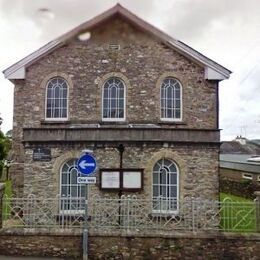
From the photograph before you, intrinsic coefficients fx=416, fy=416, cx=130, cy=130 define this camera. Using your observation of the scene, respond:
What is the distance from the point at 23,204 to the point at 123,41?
1153cm

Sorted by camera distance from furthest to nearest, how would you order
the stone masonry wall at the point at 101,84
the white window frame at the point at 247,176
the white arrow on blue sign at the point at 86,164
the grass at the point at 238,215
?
the white window frame at the point at 247,176 → the stone masonry wall at the point at 101,84 → the grass at the point at 238,215 → the white arrow on blue sign at the point at 86,164

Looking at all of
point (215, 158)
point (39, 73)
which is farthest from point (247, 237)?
point (39, 73)

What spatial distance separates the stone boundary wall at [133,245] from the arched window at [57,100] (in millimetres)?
6282

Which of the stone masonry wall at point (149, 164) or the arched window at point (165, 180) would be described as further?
the arched window at point (165, 180)

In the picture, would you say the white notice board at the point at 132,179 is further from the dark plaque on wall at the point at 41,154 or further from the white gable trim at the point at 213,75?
the white gable trim at the point at 213,75

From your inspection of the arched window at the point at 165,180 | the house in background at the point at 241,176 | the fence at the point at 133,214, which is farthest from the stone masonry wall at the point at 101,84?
the house in background at the point at 241,176

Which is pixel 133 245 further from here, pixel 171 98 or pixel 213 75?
pixel 213 75

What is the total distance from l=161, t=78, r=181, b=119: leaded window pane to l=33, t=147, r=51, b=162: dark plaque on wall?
4.80m

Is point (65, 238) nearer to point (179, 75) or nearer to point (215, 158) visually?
point (215, 158)

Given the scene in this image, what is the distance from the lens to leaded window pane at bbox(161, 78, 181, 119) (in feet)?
53.1

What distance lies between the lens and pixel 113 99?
16.2 meters

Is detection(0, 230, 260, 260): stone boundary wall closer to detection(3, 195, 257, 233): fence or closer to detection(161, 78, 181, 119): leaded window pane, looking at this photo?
detection(3, 195, 257, 233): fence

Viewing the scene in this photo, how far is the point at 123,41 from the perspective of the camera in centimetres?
132

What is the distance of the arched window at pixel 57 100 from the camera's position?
16.2m
